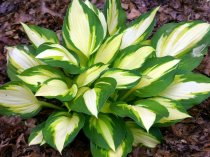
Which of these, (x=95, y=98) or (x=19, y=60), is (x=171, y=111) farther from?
(x=19, y=60)

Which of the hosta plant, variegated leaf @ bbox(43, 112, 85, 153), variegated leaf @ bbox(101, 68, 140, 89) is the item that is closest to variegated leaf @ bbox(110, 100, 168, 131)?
the hosta plant

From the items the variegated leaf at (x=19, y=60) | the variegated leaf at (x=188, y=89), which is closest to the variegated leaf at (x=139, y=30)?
the variegated leaf at (x=188, y=89)

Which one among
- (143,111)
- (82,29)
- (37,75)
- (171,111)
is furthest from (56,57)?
(171,111)

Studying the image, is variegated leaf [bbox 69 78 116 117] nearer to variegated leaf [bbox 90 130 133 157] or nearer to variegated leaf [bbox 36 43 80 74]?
variegated leaf [bbox 36 43 80 74]

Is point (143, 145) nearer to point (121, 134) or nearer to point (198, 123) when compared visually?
point (121, 134)

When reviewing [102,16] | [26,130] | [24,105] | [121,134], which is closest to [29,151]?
[26,130]

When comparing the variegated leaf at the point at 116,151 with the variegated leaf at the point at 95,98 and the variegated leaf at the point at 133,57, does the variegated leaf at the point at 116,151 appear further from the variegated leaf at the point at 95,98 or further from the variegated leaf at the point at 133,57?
the variegated leaf at the point at 133,57
